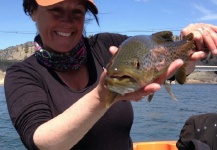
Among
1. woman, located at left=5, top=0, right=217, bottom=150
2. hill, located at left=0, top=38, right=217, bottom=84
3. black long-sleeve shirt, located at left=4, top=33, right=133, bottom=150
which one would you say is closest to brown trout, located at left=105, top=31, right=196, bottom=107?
woman, located at left=5, top=0, right=217, bottom=150

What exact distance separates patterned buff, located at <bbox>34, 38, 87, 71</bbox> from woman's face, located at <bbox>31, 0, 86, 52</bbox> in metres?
0.06

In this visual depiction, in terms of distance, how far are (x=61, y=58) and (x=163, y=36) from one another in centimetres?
83

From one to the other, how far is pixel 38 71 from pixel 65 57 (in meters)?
0.25

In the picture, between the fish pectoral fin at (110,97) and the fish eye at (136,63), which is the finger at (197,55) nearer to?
the fish eye at (136,63)

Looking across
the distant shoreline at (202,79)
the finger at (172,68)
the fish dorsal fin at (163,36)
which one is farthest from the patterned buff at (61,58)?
the distant shoreline at (202,79)

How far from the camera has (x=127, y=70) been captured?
1.68 meters

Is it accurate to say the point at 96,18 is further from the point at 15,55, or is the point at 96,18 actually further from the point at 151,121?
the point at 15,55

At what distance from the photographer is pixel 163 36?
234 cm

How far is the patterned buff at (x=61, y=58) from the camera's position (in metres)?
2.67

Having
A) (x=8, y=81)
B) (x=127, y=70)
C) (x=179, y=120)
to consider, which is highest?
(x=127, y=70)

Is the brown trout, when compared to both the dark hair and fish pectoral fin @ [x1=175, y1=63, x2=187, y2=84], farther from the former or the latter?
the dark hair

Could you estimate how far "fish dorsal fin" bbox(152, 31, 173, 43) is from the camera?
223cm

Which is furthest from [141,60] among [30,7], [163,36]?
[30,7]

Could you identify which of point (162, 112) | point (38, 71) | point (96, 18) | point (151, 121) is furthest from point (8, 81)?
point (162, 112)
